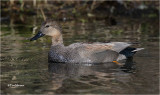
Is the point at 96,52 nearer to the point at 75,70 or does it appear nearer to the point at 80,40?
the point at 75,70

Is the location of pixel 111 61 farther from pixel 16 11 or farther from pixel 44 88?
pixel 16 11

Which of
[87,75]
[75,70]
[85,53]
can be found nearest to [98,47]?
[85,53]

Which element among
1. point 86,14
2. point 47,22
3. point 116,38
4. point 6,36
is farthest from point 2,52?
point 86,14

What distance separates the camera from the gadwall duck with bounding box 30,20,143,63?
31.4 feet

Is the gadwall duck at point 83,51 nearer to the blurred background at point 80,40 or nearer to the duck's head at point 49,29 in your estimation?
the duck's head at point 49,29

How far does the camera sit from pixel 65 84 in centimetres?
736

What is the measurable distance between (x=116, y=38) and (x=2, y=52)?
12.0ft

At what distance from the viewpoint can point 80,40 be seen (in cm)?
1225

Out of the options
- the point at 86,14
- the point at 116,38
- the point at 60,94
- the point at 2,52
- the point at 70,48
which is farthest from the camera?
the point at 86,14

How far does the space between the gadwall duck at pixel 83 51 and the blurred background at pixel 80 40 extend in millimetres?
276

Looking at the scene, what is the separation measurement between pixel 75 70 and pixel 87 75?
0.63 metres

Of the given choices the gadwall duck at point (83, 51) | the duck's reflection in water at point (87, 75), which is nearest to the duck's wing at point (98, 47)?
the gadwall duck at point (83, 51)

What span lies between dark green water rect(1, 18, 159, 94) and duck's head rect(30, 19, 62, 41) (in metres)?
0.57

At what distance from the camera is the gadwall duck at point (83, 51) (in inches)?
376
